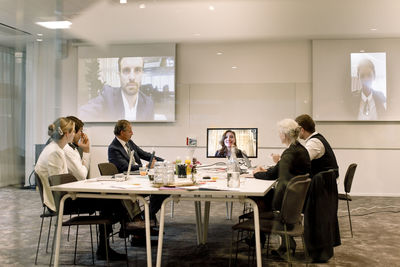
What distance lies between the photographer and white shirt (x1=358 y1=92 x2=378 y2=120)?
7047 mm

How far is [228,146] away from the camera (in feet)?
15.6

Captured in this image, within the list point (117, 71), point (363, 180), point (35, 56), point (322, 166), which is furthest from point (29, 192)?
point (363, 180)

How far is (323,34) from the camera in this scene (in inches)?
254

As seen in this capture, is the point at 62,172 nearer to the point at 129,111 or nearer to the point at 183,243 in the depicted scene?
the point at 183,243

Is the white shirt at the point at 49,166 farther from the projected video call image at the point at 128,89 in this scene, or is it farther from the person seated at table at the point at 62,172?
the projected video call image at the point at 128,89

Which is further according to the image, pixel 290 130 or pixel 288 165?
pixel 290 130

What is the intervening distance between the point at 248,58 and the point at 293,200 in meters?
4.27

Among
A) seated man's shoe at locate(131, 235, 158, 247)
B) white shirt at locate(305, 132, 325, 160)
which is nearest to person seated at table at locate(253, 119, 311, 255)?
white shirt at locate(305, 132, 325, 160)

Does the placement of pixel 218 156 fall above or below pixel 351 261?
above

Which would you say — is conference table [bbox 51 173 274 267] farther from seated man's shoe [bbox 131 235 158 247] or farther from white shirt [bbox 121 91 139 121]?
white shirt [bbox 121 91 139 121]

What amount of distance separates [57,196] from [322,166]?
94.2 inches

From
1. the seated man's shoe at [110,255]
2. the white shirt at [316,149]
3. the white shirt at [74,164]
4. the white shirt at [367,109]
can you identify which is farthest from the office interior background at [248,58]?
the seated man's shoe at [110,255]

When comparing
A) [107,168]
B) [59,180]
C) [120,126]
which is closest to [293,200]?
[59,180]

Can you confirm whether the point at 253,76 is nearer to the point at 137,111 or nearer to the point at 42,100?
the point at 137,111
